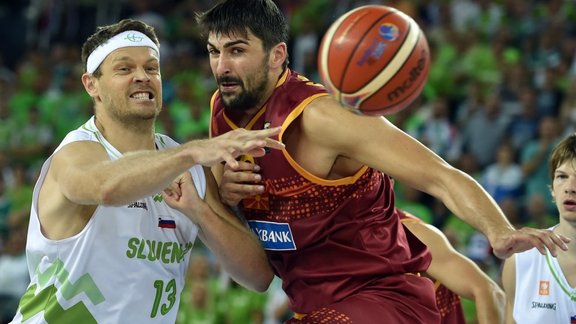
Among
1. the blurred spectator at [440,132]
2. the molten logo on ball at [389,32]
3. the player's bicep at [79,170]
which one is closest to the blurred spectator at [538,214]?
the blurred spectator at [440,132]

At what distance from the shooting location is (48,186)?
195 inches

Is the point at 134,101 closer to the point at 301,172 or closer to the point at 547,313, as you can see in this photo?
the point at 301,172

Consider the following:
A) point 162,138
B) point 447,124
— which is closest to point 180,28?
point 447,124

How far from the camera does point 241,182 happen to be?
16.5 feet

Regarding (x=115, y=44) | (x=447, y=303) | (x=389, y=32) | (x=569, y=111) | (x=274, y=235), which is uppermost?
(x=389, y=32)

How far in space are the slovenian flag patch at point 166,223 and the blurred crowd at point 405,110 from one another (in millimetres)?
4759

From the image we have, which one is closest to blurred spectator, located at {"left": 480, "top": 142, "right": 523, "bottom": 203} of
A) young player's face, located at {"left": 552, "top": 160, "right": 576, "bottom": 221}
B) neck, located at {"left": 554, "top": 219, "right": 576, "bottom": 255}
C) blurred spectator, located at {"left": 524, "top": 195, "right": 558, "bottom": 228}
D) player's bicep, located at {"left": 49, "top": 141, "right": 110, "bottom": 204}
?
blurred spectator, located at {"left": 524, "top": 195, "right": 558, "bottom": 228}

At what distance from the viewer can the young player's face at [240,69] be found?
16.6 ft

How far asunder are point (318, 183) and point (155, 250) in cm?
93

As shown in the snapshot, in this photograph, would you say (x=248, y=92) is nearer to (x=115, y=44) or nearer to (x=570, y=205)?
(x=115, y=44)

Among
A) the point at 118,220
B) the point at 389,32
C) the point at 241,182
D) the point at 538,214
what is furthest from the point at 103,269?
the point at 538,214

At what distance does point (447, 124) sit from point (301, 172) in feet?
21.7

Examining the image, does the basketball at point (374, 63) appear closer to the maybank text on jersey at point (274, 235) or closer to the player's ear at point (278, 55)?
the player's ear at point (278, 55)

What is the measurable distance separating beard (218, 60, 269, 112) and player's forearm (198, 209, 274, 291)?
58 cm
